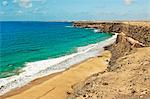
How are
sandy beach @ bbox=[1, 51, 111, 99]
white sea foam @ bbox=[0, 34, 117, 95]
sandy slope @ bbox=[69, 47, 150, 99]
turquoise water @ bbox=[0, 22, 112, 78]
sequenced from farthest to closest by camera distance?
turquoise water @ bbox=[0, 22, 112, 78] → white sea foam @ bbox=[0, 34, 117, 95] → sandy beach @ bbox=[1, 51, 111, 99] → sandy slope @ bbox=[69, 47, 150, 99]

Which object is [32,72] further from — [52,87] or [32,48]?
[32,48]

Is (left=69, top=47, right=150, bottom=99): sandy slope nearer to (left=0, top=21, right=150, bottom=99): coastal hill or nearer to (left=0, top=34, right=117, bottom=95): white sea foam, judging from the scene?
(left=0, top=21, right=150, bottom=99): coastal hill

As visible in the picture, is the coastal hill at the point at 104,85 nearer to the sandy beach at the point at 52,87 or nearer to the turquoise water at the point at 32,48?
the sandy beach at the point at 52,87

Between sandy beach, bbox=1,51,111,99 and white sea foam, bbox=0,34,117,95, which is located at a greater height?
sandy beach, bbox=1,51,111,99

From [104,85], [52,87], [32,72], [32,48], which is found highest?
[104,85]

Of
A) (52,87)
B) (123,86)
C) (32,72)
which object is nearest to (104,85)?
(123,86)

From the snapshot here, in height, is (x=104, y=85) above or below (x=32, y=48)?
above

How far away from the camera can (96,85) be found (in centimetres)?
1442

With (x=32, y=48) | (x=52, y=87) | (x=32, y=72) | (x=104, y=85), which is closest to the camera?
(x=104, y=85)

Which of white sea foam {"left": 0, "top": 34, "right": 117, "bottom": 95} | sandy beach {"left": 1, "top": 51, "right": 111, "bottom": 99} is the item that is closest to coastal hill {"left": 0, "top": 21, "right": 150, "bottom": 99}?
sandy beach {"left": 1, "top": 51, "right": 111, "bottom": 99}

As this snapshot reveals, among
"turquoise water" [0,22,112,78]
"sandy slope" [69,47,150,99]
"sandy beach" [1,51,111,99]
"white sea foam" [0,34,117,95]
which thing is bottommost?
"turquoise water" [0,22,112,78]

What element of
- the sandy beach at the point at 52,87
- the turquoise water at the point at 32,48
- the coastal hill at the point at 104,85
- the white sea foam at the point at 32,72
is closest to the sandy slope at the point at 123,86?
the coastal hill at the point at 104,85

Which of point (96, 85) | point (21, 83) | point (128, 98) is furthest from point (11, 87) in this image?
point (128, 98)

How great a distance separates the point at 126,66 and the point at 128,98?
529cm
